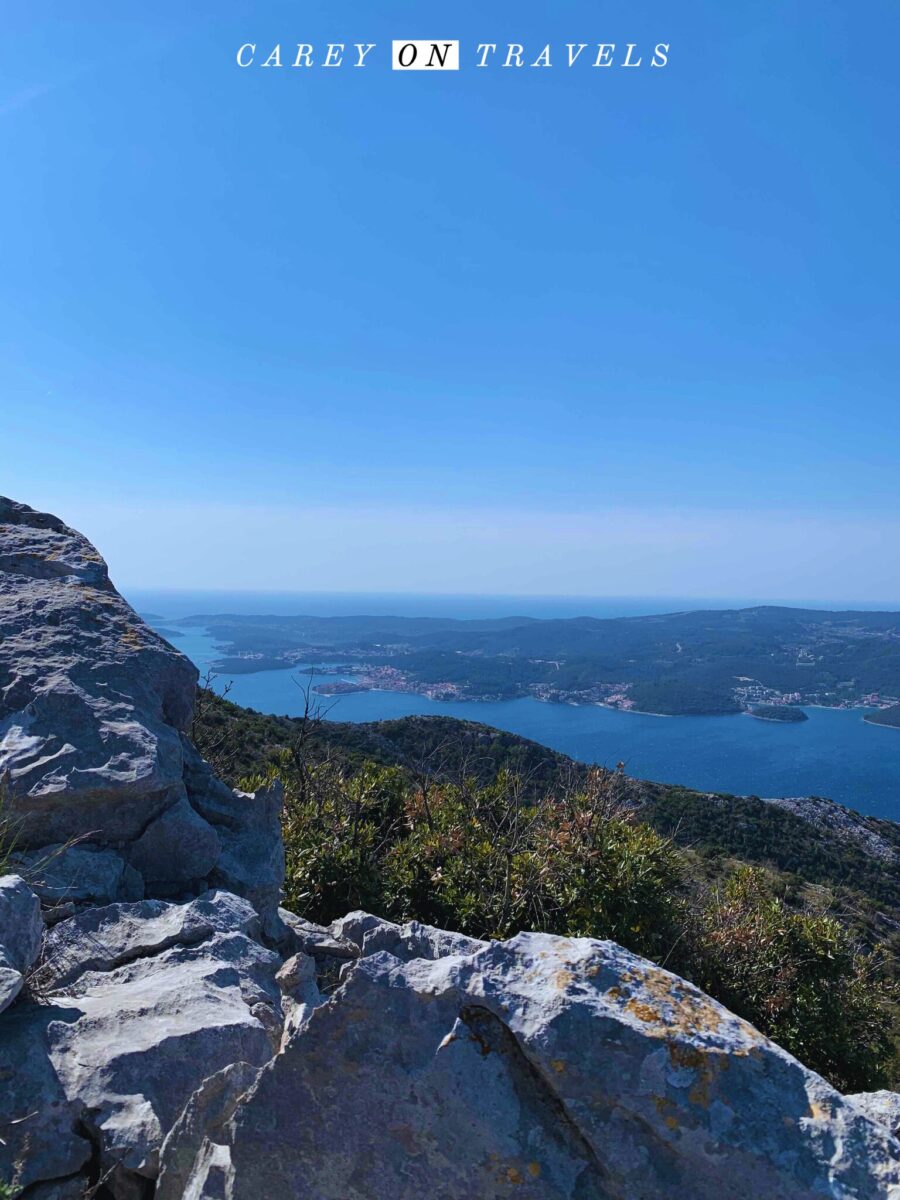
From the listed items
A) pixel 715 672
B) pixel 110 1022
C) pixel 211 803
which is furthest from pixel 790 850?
pixel 715 672

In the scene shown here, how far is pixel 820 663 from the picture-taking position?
173625 mm

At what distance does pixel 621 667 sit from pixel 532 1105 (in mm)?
164974

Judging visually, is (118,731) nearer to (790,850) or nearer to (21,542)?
(21,542)

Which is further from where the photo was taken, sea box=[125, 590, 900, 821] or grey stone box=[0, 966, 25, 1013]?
sea box=[125, 590, 900, 821]

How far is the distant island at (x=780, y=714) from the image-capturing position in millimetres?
135750

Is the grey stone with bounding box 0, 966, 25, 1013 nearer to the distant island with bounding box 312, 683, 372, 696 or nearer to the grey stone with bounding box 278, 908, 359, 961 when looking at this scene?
the grey stone with bounding box 278, 908, 359, 961

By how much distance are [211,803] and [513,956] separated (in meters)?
4.43

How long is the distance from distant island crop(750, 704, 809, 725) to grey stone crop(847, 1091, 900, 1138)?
145842 millimetres

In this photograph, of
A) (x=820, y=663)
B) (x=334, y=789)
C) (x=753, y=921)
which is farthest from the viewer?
(x=820, y=663)

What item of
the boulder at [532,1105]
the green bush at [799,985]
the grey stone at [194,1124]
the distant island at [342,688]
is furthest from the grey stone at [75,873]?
the distant island at [342,688]

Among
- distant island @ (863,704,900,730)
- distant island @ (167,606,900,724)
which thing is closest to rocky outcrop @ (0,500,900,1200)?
distant island @ (167,606,900,724)

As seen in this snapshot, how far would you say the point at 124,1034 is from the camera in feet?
11.5

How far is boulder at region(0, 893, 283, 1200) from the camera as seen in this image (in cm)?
302

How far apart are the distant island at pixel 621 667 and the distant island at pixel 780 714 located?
0.39m
